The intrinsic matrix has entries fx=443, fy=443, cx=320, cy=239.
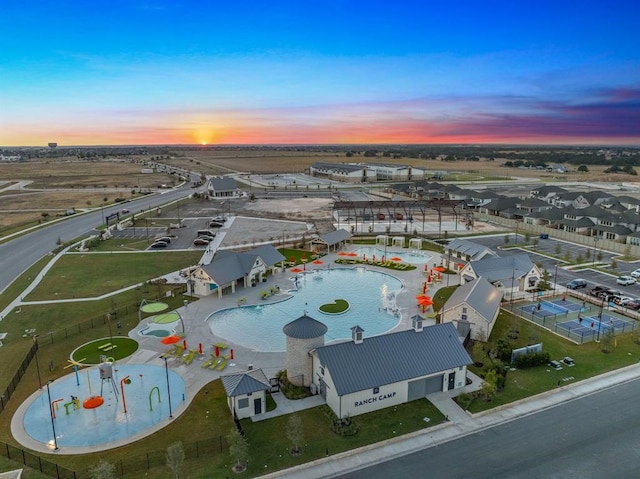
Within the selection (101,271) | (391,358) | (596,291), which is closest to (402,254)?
(596,291)

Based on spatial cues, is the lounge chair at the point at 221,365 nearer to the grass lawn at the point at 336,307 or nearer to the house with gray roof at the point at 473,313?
the grass lawn at the point at 336,307

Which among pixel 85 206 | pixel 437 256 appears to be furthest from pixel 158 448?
pixel 85 206

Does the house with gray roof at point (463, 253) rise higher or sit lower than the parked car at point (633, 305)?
higher

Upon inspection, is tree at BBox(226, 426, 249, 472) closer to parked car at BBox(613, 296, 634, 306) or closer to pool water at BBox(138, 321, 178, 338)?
pool water at BBox(138, 321, 178, 338)

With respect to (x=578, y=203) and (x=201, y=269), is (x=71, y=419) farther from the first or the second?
(x=578, y=203)

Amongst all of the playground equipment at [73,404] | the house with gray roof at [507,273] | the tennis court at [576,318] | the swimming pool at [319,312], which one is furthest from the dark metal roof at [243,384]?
the house with gray roof at [507,273]

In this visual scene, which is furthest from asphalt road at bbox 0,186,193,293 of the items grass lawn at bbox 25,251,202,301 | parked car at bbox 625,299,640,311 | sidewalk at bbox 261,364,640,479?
parked car at bbox 625,299,640,311
